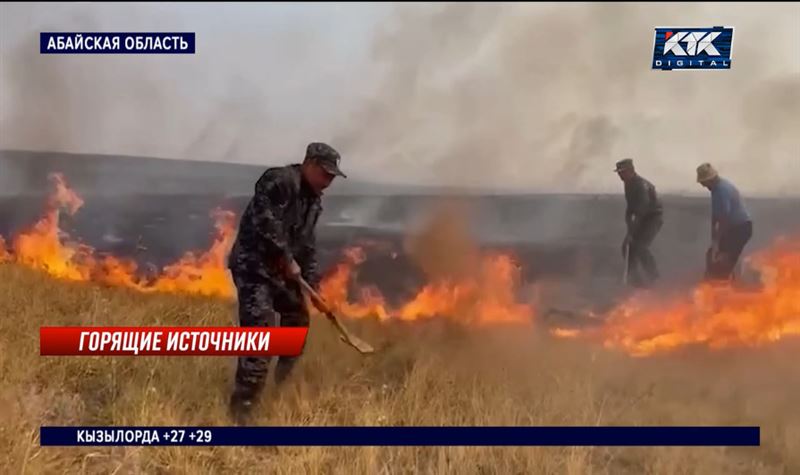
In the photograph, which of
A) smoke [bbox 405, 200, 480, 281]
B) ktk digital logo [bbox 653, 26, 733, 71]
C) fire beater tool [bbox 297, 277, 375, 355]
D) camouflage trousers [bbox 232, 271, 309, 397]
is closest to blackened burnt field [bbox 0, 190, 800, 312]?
smoke [bbox 405, 200, 480, 281]

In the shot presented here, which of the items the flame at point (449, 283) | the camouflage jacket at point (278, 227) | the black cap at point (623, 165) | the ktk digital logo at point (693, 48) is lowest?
the flame at point (449, 283)

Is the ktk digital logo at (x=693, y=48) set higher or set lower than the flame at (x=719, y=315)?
higher

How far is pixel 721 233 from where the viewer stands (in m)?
4.57

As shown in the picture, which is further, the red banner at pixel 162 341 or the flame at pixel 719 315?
the flame at pixel 719 315

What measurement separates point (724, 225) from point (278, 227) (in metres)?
2.58

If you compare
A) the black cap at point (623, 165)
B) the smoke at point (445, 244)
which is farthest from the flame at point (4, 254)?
the black cap at point (623, 165)

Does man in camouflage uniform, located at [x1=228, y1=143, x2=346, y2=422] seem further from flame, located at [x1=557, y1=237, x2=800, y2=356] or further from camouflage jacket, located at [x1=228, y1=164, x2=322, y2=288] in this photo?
flame, located at [x1=557, y1=237, x2=800, y2=356]

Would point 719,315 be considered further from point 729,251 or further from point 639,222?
point 639,222

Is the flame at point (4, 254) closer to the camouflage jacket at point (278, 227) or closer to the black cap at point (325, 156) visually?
the camouflage jacket at point (278, 227)

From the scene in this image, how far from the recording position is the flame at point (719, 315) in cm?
457

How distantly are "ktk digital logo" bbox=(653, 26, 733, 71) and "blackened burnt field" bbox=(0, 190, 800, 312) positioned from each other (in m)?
0.76

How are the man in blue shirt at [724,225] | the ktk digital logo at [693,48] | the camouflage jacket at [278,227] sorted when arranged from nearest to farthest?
the ktk digital logo at [693,48] → the camouflage jacket at [278,227] → the man in blue shirt at [724,225]

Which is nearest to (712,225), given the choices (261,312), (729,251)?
(729,251)

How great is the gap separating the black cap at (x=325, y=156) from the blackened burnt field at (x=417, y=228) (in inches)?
6.9
